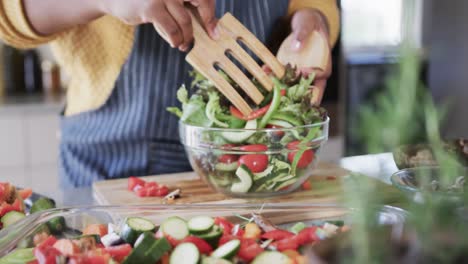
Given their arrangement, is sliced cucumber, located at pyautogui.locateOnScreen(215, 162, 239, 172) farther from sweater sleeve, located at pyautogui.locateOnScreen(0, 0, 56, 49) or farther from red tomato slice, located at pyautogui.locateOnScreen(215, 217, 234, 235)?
sweater sleeve, located at pyautogui.locateOnScreen(0, 0, 56, 49)

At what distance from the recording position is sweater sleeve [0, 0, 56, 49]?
114cm

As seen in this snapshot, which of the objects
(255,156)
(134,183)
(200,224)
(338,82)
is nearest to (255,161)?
(255,156)

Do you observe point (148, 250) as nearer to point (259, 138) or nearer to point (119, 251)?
point (119, 251)

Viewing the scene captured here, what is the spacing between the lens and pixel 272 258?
2.03ft

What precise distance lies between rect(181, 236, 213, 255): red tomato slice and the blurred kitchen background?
0.82 metres

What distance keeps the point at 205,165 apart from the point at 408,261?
83 cm

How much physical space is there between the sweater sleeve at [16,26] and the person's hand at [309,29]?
489mm

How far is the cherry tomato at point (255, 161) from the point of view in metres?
1.06

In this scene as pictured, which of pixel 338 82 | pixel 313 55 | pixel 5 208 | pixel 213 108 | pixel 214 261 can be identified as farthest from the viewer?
pixel 338 82

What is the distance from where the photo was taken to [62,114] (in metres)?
1.56

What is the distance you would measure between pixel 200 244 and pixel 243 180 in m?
0.41

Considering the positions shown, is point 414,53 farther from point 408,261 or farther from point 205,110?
point 205,110

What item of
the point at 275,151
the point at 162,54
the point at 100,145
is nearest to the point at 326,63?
the point at 275,151

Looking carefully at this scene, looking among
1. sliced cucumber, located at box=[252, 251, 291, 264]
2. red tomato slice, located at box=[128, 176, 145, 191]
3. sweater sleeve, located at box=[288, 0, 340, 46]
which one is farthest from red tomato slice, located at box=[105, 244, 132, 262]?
sweater sleeve, located at box=[288, 0, 340, 46]
